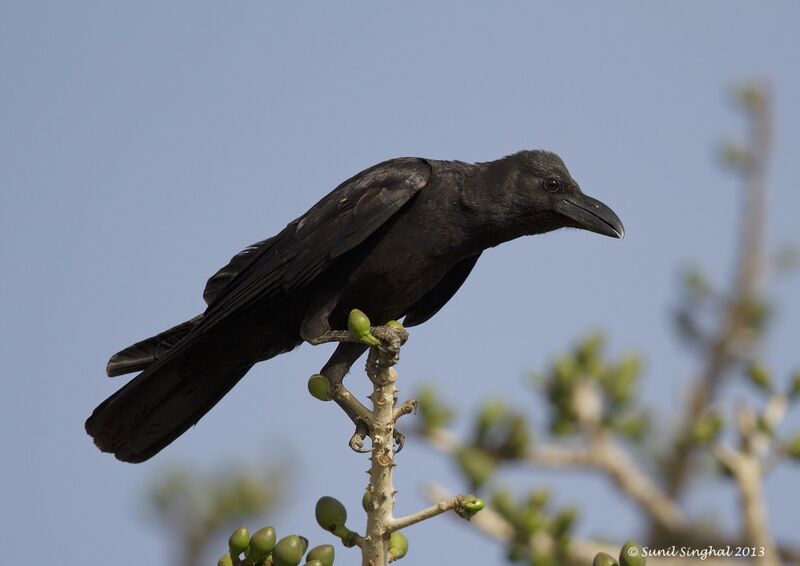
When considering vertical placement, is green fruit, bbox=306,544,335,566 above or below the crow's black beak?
below

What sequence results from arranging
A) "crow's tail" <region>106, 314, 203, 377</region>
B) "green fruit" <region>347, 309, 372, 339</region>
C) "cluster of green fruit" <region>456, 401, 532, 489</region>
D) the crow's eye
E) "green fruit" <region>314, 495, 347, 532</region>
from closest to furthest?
"green fruit" <region>314, 495, 347, 532</region>, "green fruit" <region>347, 309, 372, 339</region>, "crow's tail" <region>106, 314, 203, 377</region>, the crow's eye, "cluster of green fruit" <region>456, 401, 532, 489</region>

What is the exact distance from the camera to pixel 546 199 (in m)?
6.11

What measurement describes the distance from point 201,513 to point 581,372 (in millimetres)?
4486

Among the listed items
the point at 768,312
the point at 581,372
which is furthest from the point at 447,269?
the point at 768,312

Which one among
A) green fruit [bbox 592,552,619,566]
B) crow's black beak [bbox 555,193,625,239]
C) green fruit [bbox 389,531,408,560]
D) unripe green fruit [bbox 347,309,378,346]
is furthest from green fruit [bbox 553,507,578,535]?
green fruit [bbox 592,552,619,566]

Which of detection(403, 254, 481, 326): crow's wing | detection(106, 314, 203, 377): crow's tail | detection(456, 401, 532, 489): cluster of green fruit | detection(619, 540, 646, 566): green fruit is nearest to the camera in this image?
detection(619, 540, 646, 566): green fruit

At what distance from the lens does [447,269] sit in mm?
5945

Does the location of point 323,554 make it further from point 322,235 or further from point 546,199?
point 546,199

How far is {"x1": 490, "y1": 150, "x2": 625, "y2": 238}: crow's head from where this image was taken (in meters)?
6.04

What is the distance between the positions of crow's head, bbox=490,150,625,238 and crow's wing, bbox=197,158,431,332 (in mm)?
500

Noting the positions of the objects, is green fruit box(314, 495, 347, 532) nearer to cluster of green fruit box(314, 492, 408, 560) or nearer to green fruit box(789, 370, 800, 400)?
cluster of green fruit box(314, 492, 408, 560)

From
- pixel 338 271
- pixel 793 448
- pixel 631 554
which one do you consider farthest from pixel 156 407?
pixel 793 448

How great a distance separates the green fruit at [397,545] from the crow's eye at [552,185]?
9.61 ft

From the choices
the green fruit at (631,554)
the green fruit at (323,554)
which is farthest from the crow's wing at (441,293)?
the green fruit at (631,554)
